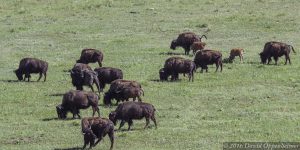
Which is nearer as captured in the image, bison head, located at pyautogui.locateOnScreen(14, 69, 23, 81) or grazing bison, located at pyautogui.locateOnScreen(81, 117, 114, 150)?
grazing bison, located at pyautogui.locateOnScreen(81, 117, 114, 150)

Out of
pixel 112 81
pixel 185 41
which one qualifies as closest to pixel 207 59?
pixel 185 41

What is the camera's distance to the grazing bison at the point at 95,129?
24547mm

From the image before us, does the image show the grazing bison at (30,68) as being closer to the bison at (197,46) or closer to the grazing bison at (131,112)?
the bison at (197,46)

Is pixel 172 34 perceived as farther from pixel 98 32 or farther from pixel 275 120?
pixel 275 120

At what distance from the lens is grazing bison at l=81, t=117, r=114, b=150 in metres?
24.5

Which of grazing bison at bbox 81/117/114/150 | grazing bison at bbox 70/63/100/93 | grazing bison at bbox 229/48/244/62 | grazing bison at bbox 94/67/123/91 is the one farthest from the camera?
grazing bison at bbox 229/48/244/62

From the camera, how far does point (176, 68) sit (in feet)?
121

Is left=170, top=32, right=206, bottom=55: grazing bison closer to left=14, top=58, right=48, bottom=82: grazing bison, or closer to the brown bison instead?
the brown bison

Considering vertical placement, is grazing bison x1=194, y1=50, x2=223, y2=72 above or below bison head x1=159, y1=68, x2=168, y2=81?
above

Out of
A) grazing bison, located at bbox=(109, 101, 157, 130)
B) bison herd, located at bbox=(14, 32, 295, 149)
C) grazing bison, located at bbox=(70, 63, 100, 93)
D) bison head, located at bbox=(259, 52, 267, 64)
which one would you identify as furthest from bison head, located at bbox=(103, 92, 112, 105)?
bison head, located at bbox=(259, 52, 267, 64)

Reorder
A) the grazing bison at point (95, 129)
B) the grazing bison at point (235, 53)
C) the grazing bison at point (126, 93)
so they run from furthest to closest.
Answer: the grazing bison at point (235, 53)
the grazing bison at point (126, 93)
the grazing bison at point (95, 129)

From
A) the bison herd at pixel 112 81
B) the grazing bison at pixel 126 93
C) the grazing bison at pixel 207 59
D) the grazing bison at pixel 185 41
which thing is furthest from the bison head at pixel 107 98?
the grazing bison at pixel 185 41

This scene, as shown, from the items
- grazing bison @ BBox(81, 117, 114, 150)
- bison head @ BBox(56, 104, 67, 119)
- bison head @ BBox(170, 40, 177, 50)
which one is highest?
bison head @ BBox(170, 40, 177, 50)

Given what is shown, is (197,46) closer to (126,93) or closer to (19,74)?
(19,74)
